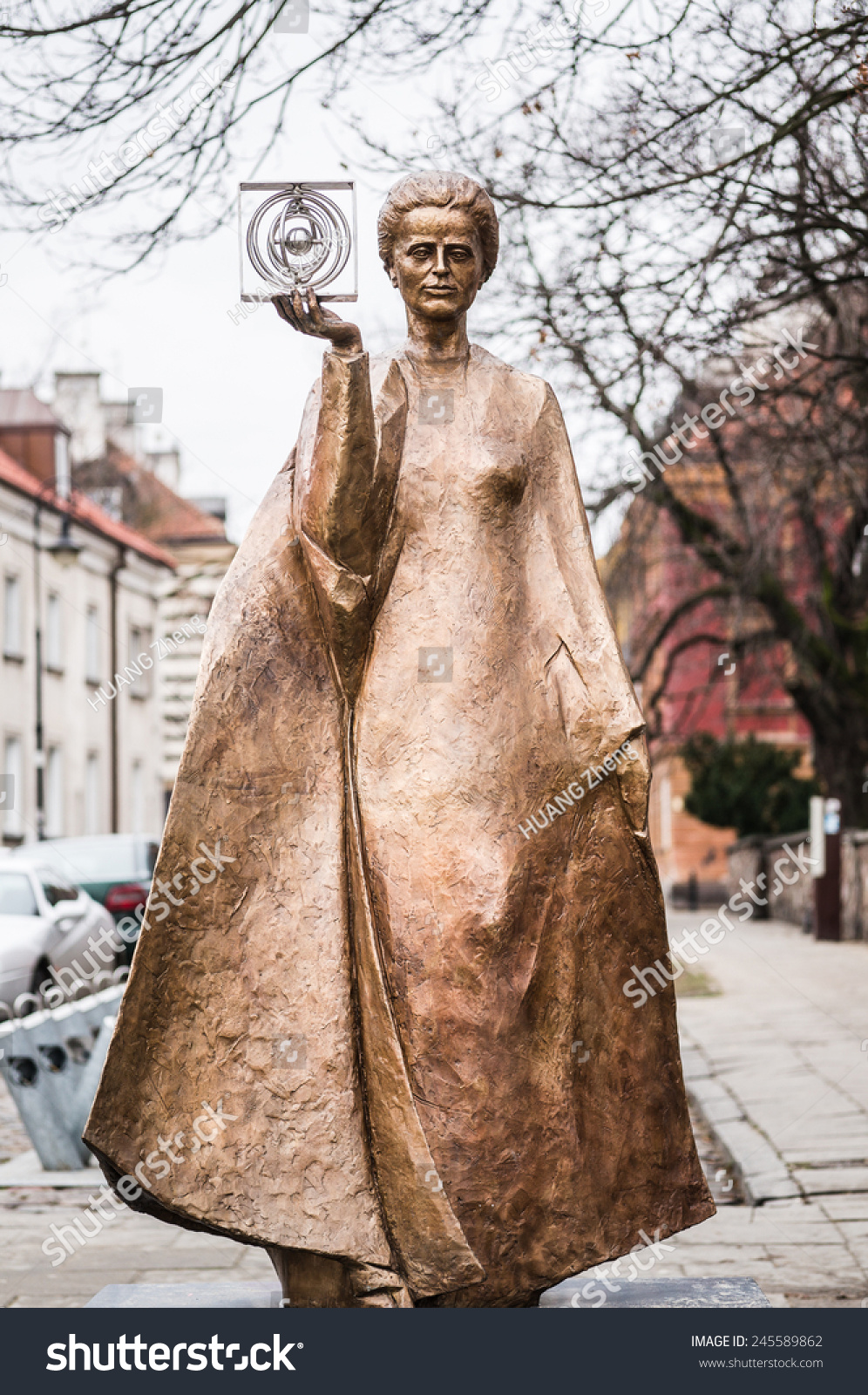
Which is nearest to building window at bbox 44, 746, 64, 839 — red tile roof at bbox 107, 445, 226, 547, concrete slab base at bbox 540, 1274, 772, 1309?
red tile roof at bbox 107, 445, 226, 547

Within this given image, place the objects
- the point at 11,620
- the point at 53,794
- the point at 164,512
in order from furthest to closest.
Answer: the point at 164,512, the point at 53,794, the point at 11,620

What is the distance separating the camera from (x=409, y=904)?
11.3 ft

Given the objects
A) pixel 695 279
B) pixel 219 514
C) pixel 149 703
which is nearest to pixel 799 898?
pixel 149 703

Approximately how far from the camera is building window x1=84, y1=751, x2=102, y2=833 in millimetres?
26188

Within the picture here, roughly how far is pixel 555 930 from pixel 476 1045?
28 centimetres

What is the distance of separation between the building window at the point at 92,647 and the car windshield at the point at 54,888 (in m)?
11.4

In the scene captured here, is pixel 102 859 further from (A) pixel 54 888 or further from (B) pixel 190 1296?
(B) pixel 190 1296

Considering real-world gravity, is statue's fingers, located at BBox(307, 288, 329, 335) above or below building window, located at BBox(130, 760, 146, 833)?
above

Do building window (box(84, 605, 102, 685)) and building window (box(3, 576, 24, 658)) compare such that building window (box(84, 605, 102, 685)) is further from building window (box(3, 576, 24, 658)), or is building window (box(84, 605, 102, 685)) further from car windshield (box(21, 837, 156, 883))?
car windshield (box(21, 837, 156, 883))

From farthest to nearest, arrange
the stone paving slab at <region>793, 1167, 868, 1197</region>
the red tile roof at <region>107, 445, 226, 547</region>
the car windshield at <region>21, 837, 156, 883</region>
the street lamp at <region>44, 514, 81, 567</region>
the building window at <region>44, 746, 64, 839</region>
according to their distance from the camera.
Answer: the red tile roof at <region>107, 445, 226, 547</region> < the building window at <region>44, 746, 64, 839</region> < the car windshield at <region>21, 837, 156, 883</region> < the street lamp at <region>44, 514, 81, 567</region> < the stone paving slab at <region>793, 1167, 868, 1197</region>

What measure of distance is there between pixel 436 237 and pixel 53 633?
2262 centimetres

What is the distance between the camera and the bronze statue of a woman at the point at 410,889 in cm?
339

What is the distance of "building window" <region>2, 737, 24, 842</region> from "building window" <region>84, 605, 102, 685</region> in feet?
8.04

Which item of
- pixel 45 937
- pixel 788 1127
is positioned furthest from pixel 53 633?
pixel 788 1127
